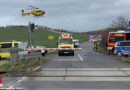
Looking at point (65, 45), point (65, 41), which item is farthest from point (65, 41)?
point (65, 45)

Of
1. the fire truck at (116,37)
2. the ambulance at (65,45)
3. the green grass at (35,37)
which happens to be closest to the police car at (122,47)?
the fire truck at (116,37)

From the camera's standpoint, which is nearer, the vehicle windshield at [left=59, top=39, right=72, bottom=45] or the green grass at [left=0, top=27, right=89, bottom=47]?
the vehicle windshield at [left=59, top=39, right=72, bottom=45]

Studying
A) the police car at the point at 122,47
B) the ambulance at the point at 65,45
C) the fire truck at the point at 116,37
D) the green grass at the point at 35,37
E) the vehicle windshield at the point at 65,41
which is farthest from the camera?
the green grass at the point at 35,37

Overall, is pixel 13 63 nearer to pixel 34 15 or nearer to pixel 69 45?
pixel 69 45

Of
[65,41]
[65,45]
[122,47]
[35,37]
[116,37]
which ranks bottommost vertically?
[122,47]

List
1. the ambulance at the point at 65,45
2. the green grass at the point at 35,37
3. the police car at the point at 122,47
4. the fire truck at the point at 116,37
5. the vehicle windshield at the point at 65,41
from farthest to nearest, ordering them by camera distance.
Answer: the green grass at the point at 35,37
the fire truck at the point at 116,37
the vehicle windshield at the point at 65,41
the ambulance at the point at 65,45
the police car at the point at 122,47

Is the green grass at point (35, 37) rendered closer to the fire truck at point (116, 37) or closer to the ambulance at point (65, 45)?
the fire truck at point (116, 37)

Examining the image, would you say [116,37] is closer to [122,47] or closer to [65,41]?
[122,47]

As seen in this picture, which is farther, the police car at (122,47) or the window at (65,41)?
the window at (65,41)

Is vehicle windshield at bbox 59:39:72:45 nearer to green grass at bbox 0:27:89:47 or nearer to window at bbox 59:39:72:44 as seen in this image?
window at bbox 59:39:72:44

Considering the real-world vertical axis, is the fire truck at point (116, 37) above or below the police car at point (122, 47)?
above

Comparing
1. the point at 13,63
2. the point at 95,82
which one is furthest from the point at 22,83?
the point at 13,63

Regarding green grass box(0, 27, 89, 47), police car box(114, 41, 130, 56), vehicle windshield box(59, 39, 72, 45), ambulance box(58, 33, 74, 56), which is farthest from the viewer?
green grass box(0, 27, 89, 47)

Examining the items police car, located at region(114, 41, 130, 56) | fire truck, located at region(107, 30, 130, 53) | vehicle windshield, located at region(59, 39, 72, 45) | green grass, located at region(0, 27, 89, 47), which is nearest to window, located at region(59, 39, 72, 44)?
vehicle windshield, located at region(59, 39, 72, 45)
